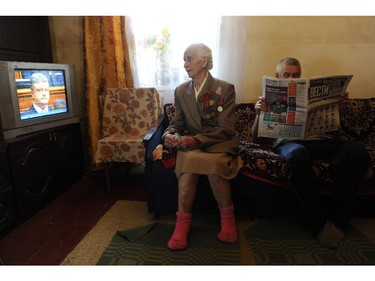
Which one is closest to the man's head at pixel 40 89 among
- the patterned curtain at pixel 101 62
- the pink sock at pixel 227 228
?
the patterned curtain at pixel 101 62

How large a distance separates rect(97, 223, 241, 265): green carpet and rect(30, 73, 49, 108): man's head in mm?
1109

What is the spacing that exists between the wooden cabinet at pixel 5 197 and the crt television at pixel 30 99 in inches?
7.4

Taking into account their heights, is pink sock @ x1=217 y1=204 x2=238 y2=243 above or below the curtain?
below

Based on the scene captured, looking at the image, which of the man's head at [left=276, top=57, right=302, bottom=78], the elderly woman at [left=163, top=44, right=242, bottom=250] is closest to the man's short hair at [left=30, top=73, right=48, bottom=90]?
the elderly woman at [left=163, top=44, right=242, bottom=250]

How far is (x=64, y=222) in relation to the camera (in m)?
1.82

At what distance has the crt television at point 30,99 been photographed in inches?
66.5

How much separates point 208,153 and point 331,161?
740mm

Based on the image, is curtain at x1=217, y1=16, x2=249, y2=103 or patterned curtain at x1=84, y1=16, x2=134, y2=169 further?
patterned curtain at x1=84, y1=16, x2=134, y2=169

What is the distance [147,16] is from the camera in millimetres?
2320

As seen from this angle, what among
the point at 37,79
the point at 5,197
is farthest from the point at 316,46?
the point at 5,197

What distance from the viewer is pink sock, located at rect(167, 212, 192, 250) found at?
148 cm

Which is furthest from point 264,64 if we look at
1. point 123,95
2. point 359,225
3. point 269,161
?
point 359,225

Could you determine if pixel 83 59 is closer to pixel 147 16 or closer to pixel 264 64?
A: pixel 147 16

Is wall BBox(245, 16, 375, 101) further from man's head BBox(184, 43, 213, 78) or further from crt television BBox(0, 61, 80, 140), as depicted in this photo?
crt television BBox(0, 61, 80, 140)
